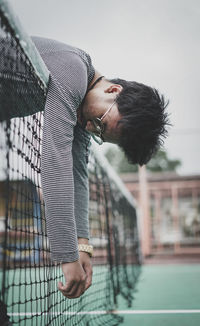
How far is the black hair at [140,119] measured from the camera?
1192 mm

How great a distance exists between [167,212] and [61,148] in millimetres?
14911

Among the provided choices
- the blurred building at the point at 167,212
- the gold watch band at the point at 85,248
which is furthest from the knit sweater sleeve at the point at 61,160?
the blurred building at the point at 167,212

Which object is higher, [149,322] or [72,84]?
[72,84]

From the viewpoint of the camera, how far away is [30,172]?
1474 mm

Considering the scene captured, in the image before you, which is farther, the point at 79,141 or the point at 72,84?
the point at 79,141

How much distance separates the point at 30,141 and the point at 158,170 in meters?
34.5

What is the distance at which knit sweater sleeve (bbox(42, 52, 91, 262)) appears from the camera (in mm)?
1032

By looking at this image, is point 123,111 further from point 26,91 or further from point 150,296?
point 150,296

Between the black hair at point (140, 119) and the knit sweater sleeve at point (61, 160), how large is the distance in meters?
0.16

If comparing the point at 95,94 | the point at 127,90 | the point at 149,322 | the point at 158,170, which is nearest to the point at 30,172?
the point at 95,94

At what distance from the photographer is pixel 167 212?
50.9ft

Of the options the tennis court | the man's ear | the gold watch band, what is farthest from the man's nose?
the tennis court

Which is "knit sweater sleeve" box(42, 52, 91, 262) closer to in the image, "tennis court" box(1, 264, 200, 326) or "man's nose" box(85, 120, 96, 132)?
"man's nose" box(85, 120, 96, 132)

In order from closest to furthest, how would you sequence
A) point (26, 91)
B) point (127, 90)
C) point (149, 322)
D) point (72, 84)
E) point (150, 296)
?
point (72, 84) → point (127, 90) → point (26, 91) → point (149, 322) → point (150, 296)
